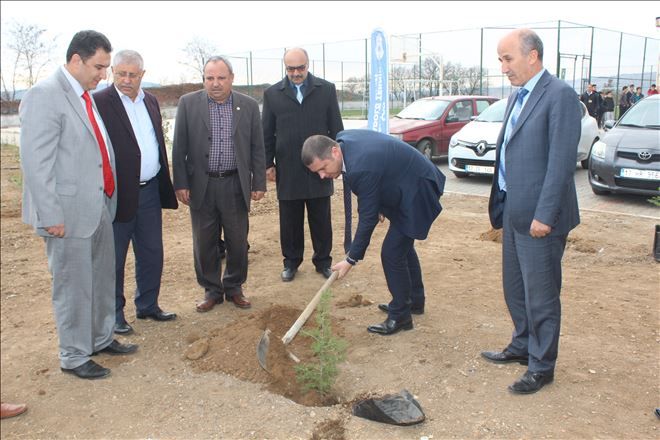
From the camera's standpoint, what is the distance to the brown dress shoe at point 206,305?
4.71m

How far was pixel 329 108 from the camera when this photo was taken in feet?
17.3

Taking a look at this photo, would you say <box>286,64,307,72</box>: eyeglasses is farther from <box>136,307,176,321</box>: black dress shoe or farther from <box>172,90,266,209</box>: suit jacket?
<box>136,307,176,321</box>: black dress shoe

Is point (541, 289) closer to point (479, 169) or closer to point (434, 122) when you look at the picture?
point (479, 169)

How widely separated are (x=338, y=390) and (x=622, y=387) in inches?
66.2

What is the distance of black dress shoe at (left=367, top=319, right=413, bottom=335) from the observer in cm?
419

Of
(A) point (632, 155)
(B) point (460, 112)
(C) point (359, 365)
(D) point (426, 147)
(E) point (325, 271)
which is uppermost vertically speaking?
(B) point (460, 112)

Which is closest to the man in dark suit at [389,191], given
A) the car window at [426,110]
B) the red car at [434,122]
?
the red car at [434,122]

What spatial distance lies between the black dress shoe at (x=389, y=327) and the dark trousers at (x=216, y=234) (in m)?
1.25

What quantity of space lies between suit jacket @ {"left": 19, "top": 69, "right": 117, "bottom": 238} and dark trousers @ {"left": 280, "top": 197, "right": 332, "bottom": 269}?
213 cm

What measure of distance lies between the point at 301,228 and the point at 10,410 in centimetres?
293

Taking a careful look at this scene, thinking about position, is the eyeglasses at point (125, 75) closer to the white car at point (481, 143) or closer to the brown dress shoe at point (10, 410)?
the brown dress shoe at point (10, 410)

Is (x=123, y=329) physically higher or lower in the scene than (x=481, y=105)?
lower

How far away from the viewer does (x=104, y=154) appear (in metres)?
3.56

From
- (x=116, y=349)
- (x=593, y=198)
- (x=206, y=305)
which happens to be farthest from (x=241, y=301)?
(x=593, y=198)
